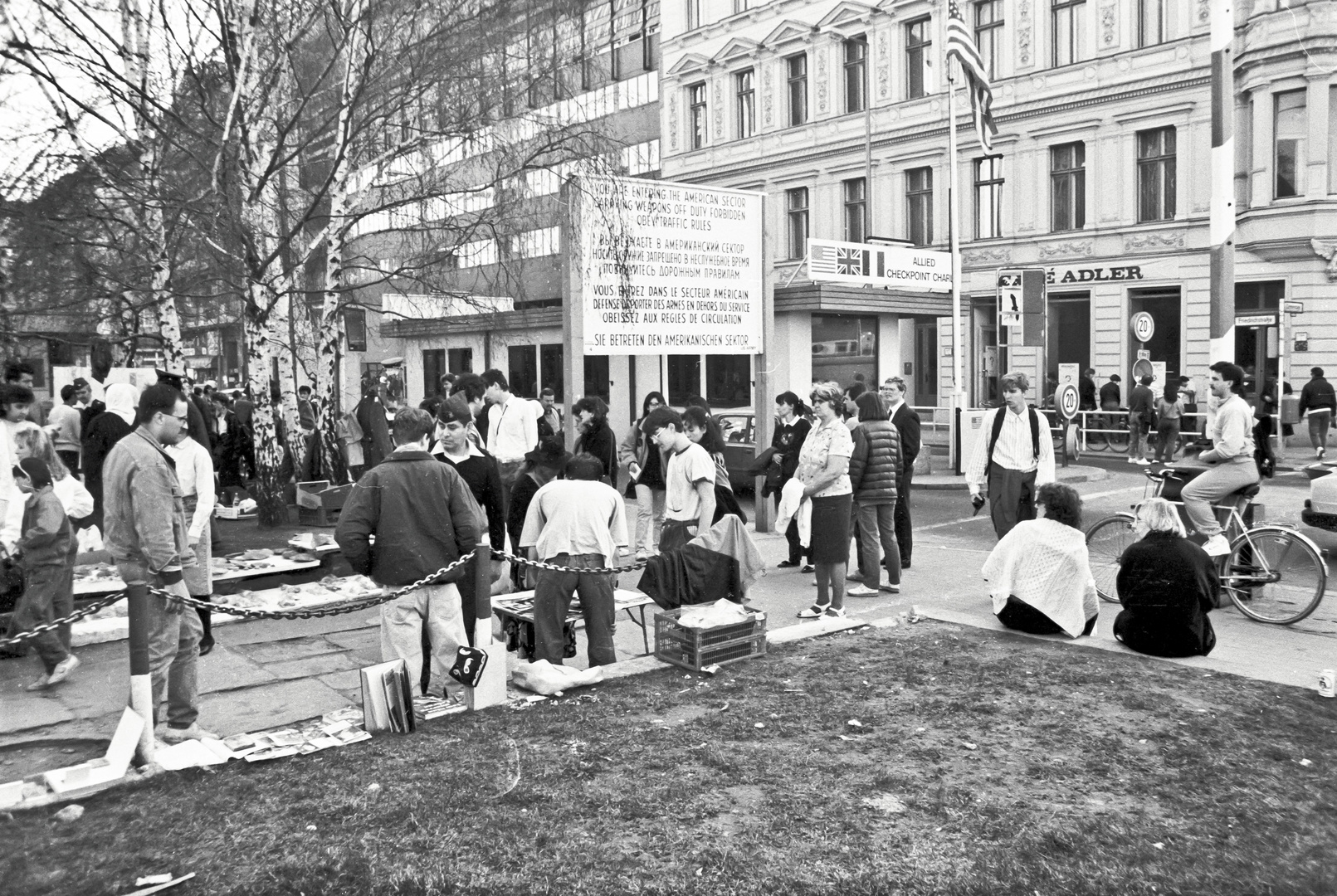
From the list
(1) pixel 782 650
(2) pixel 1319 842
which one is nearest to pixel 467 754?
(1) pixel 782 650

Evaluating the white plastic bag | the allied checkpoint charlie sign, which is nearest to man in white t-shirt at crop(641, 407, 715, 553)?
the white plastic bag

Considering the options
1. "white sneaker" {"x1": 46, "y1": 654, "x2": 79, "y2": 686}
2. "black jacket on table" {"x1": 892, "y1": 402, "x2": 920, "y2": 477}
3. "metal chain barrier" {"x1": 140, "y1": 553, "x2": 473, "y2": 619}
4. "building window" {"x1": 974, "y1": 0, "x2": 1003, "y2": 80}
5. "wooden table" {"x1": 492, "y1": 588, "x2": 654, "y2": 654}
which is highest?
"building window" {"x1": 974, "y1": 0, "x2": 1003, "y2": 80}

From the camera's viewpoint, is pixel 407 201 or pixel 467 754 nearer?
pixel 467 754

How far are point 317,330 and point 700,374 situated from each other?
8.29 metres

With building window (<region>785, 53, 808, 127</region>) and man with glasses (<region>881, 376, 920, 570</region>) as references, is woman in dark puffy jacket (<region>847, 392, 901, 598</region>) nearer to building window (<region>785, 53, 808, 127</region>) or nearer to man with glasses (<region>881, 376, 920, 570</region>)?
man with glasses (<region>881, 376, 920, 570</region>)

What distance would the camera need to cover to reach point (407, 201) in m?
13.1

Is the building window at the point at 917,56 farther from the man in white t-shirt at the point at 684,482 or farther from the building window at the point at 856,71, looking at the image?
the man in white t-shirt at the point at 684,482

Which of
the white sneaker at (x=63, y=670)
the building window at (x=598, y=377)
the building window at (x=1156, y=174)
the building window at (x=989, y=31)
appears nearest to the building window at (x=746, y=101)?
the building window at (x=989, y=31)

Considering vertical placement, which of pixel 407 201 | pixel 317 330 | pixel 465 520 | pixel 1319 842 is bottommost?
pixel 1319 842

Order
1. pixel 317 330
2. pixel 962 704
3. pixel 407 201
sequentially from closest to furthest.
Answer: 1. pixel 962 704
2. pixel 407 201
3. pixel 317 330

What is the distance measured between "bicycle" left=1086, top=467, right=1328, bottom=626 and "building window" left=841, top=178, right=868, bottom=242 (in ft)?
97.6

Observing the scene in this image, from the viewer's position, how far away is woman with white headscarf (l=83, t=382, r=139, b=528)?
10.9 metres

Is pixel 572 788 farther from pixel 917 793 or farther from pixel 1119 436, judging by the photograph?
pixel 1119 436

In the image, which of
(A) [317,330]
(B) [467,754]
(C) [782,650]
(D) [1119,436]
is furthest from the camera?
(D) [1119,436]
